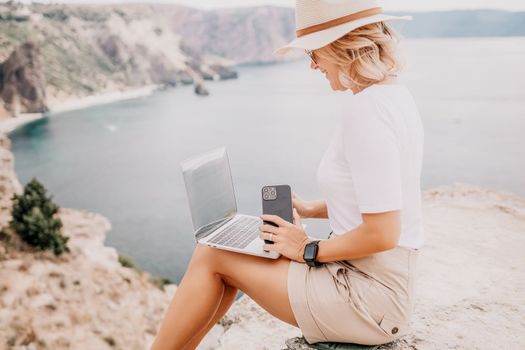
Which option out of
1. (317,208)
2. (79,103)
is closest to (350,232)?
(317,208)

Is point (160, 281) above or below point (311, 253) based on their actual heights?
below

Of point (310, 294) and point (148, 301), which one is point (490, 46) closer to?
point (148, 301)

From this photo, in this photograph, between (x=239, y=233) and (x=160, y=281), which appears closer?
(x=239, y=233)

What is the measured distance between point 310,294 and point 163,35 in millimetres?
96500

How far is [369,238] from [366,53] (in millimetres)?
520

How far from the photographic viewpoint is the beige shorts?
135 centimetres

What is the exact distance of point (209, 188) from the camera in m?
1.74

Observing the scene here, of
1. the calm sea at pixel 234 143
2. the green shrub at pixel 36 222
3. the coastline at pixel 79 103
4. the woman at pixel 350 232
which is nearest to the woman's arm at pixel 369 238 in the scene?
the woman at pixel 350 232

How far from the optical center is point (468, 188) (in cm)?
548

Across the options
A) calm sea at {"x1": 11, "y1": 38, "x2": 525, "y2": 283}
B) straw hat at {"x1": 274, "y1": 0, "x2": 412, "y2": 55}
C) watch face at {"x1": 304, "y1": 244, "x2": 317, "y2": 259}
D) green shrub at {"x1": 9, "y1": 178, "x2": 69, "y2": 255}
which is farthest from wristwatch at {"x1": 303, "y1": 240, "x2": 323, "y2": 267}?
calm sea at {"x1": 11, "y1": 38, "x2": 525, "y2": 283}

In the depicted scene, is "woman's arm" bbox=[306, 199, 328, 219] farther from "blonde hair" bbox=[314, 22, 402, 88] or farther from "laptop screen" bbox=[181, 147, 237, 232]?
"blonde hair" bbox=[314, 22, 402, 88]

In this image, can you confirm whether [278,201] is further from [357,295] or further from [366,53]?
[366,53]

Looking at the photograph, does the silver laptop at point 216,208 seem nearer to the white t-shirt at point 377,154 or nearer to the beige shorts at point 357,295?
the beige shorts at point 357,295

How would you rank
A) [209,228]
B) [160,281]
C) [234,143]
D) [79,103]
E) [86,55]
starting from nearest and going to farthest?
[209,228]
[160,281]
[234,143]
[79,103]
[86,55]
